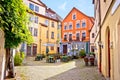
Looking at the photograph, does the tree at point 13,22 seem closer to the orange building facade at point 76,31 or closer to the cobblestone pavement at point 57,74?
the cobblestone pavement at point 57,74

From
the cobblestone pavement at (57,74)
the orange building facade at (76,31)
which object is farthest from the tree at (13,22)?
the orange building facade at (76,31)

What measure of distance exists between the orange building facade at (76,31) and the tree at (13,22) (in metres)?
30.1

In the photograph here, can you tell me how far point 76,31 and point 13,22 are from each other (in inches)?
Result: 1311

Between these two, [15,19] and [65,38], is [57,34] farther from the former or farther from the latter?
[15,19]

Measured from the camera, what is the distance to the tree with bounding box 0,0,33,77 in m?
5.96

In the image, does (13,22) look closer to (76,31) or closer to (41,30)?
(41,30)

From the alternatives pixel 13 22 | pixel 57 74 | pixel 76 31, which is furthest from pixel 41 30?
pixel 13 22

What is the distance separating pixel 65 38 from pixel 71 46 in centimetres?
260

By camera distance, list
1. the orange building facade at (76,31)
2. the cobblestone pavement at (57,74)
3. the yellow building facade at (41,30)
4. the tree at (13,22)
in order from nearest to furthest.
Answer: the tree at (13,22)
the cobblestone pavement at (57,74)
the yellow building facade at (41,30)
the orange building facade at (76,31)

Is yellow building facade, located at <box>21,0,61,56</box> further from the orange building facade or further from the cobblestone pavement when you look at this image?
the cobblestone pavement

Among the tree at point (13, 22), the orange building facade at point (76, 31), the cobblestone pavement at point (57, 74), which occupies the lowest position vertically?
the cobblestone pavement at point (57, 74)

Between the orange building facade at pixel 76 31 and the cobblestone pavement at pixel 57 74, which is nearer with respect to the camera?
the cobblestone pavement at pixel 57 74

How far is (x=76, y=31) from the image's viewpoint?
129ft

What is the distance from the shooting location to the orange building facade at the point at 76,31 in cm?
3750
